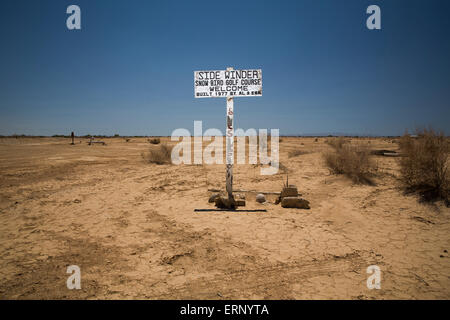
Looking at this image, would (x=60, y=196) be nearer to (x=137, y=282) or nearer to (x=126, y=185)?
(x=126, y=185)

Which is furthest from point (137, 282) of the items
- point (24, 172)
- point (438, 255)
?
point (24, 172)

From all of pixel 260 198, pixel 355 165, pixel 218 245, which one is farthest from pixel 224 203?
pixel 355 165

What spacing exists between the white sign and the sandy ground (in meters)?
3.11

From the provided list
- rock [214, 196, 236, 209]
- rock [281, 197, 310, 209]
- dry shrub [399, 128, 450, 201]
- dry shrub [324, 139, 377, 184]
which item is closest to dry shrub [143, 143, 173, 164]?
rock [214, 196, 236, 209]

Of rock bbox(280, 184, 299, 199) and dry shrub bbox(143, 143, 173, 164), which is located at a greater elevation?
dry shrub bbox(143, 143, 173, 164)

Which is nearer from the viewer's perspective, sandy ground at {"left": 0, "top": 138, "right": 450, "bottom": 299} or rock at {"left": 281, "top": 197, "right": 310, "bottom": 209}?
sandy ground at {"left": 0, "top": 138, "right": 450, "bottom": 299}

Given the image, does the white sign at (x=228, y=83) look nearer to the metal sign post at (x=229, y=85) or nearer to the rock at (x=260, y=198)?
the metal sign post at (x=229, y=85)

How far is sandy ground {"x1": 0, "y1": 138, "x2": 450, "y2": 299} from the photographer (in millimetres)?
2590

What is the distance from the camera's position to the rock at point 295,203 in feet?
18.3

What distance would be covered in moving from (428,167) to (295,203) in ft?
12.4

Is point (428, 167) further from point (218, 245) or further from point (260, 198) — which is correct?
point (218, 245)

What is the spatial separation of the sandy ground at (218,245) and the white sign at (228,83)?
3.11 metres

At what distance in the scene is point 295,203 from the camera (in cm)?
561

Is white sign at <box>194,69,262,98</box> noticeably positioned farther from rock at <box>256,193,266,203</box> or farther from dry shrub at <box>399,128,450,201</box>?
dry shrub at <box>399,128,450,201</box>
